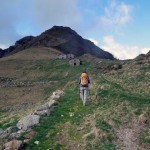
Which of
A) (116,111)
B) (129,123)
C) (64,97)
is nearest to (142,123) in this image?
(129,123)

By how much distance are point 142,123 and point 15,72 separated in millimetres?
58070

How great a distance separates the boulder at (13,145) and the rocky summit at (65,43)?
91.9 metres

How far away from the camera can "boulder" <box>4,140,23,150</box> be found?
1564 cm

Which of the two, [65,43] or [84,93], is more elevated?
[65,43]

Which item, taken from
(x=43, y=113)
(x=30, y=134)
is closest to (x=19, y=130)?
(x=30, y=134)

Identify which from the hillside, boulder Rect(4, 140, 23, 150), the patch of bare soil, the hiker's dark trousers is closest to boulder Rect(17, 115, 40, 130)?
the hillside

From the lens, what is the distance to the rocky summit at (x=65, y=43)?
363 feet

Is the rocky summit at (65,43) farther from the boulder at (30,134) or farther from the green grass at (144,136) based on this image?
the boulder at (30,134)

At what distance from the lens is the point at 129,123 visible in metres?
19.1

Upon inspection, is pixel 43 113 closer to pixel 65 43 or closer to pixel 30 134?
pixel 30 134

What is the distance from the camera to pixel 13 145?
15797mm

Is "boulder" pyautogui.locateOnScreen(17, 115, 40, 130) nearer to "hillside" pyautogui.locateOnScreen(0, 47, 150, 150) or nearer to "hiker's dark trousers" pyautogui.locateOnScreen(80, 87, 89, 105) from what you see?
"hillside" pyautogui.locateOnScreen(0, 47, 150, 150)

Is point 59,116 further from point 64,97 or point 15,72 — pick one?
point 15,72

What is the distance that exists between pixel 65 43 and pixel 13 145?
318 feet
